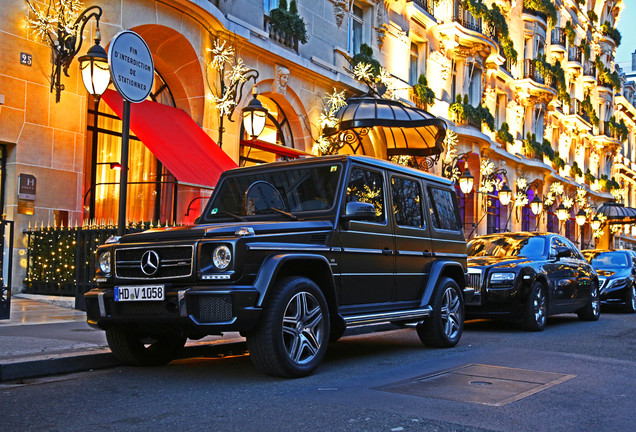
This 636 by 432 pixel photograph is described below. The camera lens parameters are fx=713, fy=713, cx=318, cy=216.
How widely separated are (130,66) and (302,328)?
3561mm

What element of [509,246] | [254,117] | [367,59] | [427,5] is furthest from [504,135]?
[509,246]

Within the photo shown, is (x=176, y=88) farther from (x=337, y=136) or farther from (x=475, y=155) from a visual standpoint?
(x=475, y=155)

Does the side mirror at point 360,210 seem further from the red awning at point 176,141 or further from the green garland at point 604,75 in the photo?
the green garland at point 604,75

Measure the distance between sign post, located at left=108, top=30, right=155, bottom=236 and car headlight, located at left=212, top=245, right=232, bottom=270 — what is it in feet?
6.63

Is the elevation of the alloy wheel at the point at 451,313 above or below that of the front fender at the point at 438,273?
below

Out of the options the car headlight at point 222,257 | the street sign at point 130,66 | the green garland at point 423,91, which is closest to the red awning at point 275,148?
the green garland at point 423,91

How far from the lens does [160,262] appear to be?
609cm

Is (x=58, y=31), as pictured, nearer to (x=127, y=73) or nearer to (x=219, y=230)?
(x=127, y=73)

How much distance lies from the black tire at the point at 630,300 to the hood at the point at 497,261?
636 cm

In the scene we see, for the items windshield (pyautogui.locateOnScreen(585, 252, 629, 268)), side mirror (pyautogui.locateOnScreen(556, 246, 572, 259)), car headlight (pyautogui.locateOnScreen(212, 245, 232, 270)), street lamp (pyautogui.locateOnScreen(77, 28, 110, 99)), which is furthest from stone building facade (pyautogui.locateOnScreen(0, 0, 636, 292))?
windshield (pyautogui.locateOnScreen(585, 252, 629, 268))

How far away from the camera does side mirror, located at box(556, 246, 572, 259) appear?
39.1 feet

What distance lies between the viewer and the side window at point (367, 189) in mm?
7315

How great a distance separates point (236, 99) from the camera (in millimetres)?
16547

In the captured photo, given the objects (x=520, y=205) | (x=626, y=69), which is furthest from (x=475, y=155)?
(x=626, y=69)
